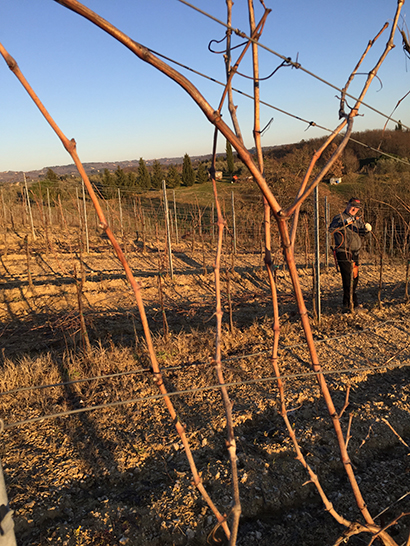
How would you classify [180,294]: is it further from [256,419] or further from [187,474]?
[187,474]

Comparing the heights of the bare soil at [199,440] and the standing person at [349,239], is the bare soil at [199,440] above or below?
below

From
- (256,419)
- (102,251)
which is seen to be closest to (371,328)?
(256,419)

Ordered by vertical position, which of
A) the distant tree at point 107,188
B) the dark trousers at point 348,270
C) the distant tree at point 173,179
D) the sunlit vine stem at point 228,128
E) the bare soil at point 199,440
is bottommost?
the bare soil at point 199,440

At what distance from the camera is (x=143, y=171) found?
27750mm

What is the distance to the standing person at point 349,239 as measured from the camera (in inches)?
194

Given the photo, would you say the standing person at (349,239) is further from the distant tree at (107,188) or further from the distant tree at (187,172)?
the distant tree at (187,172)

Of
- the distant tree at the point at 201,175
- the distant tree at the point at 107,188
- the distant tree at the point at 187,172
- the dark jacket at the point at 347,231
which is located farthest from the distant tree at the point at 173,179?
the dark jacket at the point at 347,231

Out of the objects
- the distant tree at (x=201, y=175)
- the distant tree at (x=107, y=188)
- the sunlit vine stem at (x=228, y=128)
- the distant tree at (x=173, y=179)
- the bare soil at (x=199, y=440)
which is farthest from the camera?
the distant tree at (x=201, y=175)

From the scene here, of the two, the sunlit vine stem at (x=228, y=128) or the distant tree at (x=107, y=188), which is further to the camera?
the distant tree at (x=107, y=188)

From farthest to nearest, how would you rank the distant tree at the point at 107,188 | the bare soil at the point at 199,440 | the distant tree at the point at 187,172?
1. the distant tree at the point at 187,172
2. the distant tree at the point at 107,188
3. the bare soil at the point at 199,440

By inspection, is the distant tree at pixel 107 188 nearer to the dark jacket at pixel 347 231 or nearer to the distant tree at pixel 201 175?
the dark jacket at pixel 347 231

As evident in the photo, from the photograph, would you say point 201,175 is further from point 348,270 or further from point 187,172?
point 348,270

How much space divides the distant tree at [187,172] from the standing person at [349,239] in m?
24.3

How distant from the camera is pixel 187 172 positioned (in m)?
28.6
